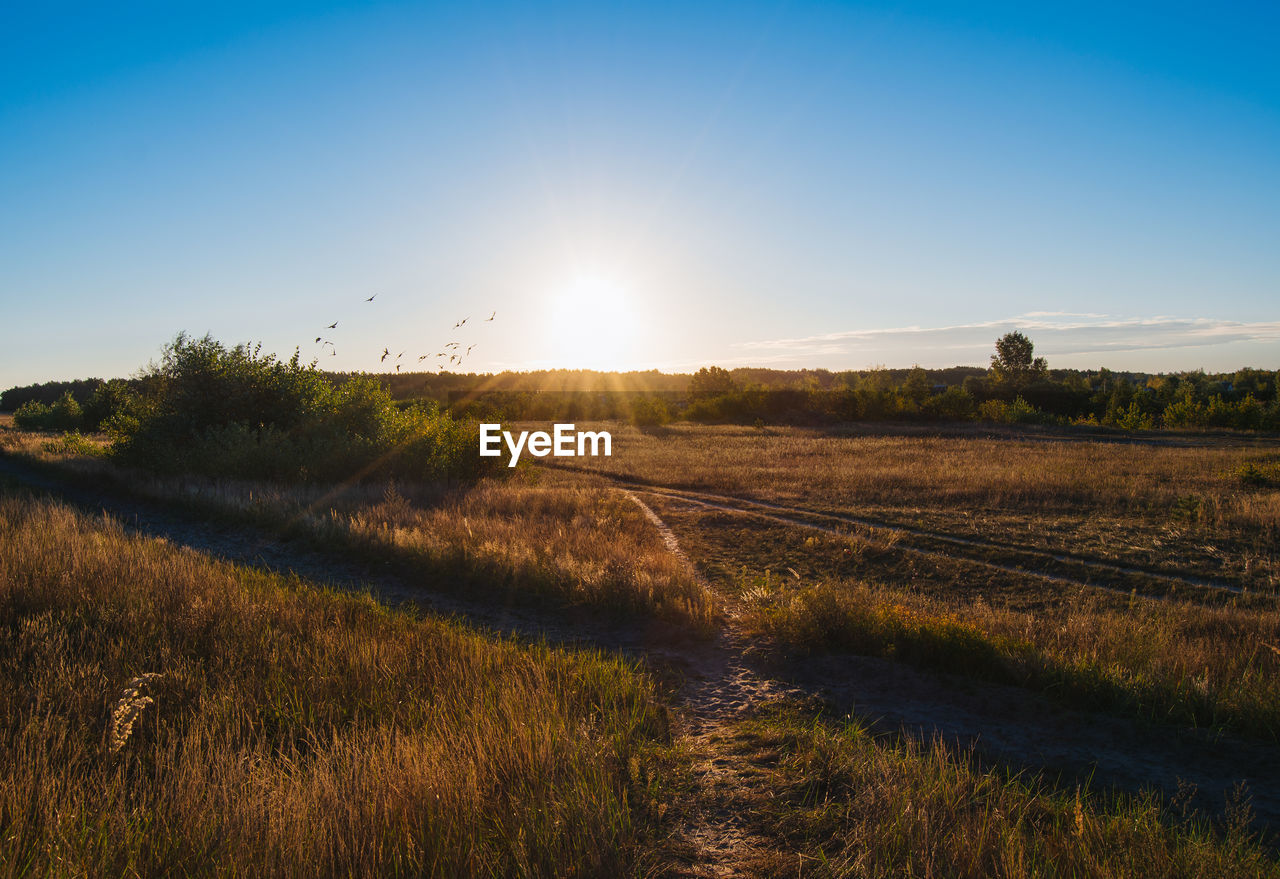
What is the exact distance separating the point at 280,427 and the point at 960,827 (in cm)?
2609

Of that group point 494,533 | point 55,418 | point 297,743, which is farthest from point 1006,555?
point 55,418

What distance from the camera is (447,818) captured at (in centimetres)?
396

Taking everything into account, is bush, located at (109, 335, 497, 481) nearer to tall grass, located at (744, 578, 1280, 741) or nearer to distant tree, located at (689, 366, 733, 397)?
tall grass, located at (744, 578, 1280, 741)

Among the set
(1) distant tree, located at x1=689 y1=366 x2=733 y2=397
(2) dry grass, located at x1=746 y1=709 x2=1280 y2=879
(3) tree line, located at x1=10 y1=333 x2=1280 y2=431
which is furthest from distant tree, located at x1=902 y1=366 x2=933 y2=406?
(2) dry grass, located at x1=746 y1=709 x2=1280 y2=879

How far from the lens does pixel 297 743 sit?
5.30m

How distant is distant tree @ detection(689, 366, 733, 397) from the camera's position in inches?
2991

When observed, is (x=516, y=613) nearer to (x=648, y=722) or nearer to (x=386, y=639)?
(x=386, y=639)

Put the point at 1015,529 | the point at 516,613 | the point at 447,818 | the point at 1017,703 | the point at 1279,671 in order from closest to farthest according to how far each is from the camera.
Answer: the point at 447,818
the point at 1017,703
the point at 1279,671
the point at 516,613
the point at 1015,529

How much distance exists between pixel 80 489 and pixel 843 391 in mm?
57185

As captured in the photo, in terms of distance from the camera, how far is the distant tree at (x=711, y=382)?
2991 inches

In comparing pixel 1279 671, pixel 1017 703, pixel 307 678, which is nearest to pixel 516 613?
pixel 307 678

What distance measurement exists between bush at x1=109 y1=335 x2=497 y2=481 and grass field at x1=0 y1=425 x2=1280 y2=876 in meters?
8.03

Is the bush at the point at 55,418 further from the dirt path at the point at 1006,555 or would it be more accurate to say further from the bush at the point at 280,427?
the dirt path at the point at 1006,555

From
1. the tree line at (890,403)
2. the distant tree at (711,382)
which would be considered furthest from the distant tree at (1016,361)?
the distant tree at (711,382)
